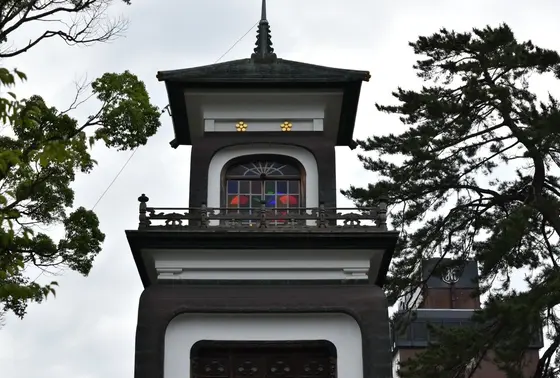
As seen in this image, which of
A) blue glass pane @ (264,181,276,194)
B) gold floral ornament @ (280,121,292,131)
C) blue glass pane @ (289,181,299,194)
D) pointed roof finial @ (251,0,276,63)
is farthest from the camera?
pointed roof finial @ (251,0,276,63)

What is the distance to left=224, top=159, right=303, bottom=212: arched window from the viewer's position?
1775cm

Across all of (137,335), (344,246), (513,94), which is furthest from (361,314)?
(513,94)

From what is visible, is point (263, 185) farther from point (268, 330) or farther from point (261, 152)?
point (268, 330)

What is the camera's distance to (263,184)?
58.9 ft

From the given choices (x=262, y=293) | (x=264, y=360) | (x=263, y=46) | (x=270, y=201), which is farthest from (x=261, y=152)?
(x=264, y=360)

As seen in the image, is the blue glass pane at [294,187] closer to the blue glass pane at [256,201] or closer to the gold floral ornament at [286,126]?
the blue glass pane at [256,201]

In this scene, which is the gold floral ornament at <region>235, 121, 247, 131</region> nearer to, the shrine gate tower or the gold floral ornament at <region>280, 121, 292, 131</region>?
the gold floral ornament at <region>280, 121, 292, 131</region>

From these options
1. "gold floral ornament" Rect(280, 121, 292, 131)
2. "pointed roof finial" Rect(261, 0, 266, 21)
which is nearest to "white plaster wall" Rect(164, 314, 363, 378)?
"gold floral ornament" Rect(280, 121, 292, 131)

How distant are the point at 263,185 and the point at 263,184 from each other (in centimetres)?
2

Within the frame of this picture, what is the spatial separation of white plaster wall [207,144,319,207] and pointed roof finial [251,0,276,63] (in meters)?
1.96

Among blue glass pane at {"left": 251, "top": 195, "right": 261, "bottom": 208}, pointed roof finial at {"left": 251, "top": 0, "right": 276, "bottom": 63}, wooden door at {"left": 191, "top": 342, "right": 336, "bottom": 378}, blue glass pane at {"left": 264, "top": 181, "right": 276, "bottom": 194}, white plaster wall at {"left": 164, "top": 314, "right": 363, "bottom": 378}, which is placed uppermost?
pointed roof finial at {"left": 251, "top": 0, "right": 276, "bottom": 63}

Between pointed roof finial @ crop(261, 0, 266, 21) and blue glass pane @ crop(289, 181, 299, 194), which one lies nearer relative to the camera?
blue glass pane @ crop(289, 181, 299, 194)

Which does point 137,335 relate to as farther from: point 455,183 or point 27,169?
point 455,183

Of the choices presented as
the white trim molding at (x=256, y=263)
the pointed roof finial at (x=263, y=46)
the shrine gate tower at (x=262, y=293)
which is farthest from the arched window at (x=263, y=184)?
the pointed roof finial at (x=263, y=46)
